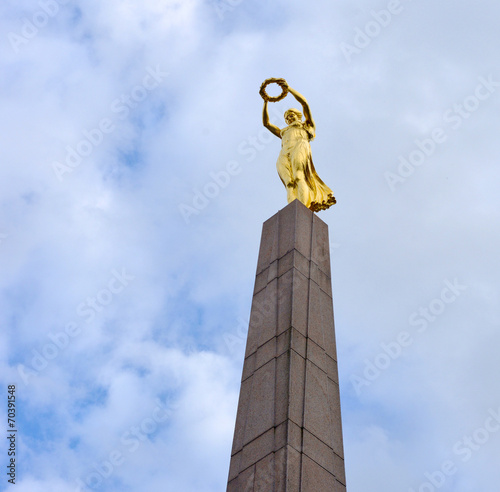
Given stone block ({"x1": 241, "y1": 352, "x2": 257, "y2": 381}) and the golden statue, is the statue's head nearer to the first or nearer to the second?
the golden statue

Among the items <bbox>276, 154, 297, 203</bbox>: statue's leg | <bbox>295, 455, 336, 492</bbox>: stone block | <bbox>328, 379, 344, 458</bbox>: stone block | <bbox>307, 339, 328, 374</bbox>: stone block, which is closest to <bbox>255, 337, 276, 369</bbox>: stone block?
<bbox>307, 339, 328, 374</bbox>: stone block

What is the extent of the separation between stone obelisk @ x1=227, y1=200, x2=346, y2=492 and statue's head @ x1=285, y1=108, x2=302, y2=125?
345cm

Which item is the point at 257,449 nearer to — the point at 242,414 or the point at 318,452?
the point at 318,452

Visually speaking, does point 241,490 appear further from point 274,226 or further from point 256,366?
point 274,226

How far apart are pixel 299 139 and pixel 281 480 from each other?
10203 millimetres

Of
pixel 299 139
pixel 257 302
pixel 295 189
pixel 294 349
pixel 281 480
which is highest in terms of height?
pixel 299 139

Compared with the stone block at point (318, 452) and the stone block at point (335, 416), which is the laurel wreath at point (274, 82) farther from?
the stone block at point (318, 452)

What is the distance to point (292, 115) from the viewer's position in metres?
21.7

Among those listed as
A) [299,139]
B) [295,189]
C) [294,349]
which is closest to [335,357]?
[294,349]

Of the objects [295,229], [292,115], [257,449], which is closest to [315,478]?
[257,449]

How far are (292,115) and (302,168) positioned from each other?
208 cm

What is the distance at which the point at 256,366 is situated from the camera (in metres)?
15.7

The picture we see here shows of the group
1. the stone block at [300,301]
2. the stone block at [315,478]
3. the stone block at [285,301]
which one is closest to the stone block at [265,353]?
the stone block at [285,301]

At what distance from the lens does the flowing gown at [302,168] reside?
20156 millimetres
